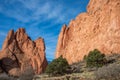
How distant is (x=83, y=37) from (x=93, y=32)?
17.4ft

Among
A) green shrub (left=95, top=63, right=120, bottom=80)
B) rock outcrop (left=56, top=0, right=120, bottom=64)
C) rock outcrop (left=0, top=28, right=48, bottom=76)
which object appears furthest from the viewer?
rock outcrop (left=0, top=28, right=48, bottom=76)

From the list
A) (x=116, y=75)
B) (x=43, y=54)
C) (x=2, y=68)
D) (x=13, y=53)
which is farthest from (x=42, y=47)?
(x=116, y=75)

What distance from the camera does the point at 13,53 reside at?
3351 inches

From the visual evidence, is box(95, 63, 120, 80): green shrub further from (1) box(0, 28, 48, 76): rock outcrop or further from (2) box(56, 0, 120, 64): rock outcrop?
(1) box(0, 28, 48, 76): rock outcrop

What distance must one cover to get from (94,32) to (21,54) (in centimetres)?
3309

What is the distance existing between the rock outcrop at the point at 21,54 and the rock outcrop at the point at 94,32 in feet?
27.8

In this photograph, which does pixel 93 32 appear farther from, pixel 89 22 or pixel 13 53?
pixel 13 53

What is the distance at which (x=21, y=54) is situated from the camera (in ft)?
287

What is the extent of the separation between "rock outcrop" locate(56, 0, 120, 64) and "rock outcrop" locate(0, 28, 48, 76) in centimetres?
846

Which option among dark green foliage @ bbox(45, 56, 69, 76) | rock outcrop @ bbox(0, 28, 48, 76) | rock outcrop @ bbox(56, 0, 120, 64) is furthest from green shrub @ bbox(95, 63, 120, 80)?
rock outcrop @ bbox(0, 28, 48, 76)

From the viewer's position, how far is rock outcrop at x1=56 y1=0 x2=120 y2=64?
57916mm

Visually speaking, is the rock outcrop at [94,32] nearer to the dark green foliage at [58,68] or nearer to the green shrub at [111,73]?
the dark green foliage at [58,68]

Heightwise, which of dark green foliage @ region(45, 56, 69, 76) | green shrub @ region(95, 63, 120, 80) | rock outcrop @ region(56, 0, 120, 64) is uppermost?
rock outcrop @ region(56, 0, 120, 64)

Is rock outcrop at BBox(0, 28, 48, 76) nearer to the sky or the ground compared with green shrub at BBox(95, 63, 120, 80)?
nearer to the sky
